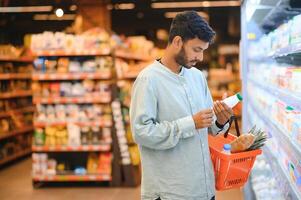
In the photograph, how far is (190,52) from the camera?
228 centimetres

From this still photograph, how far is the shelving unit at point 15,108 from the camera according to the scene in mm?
8352

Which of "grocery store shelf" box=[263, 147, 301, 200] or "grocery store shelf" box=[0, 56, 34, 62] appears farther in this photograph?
"grocery store shelf" box=[0, 56, 34, 62]

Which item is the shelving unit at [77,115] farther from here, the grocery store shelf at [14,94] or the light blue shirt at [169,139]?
the light blue shirt at [169,139]

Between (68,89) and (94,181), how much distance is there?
1.47m

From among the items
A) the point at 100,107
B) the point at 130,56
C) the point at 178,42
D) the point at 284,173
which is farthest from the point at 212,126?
the point at 130,56

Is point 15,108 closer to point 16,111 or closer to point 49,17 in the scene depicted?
point 16,111

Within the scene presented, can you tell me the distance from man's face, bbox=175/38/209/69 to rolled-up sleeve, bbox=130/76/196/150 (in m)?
0.21

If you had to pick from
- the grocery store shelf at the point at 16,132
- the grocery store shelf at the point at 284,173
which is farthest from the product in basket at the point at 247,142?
the grocery store shelf at the point at 16,132

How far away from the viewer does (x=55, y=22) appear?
688 inches

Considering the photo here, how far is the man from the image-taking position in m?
2.20

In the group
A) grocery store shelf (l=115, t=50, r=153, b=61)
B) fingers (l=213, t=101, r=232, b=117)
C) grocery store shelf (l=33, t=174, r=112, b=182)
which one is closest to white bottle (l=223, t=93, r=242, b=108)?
fingers (l=213, t=101, r=232, b=117)

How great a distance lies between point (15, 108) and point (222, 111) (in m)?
7.31

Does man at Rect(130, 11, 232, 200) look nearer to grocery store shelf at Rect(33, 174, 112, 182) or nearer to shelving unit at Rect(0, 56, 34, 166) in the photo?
grocery store shelf at Rect(33, 174, 112, 182)

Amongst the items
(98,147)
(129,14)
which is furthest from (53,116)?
(129,14)
